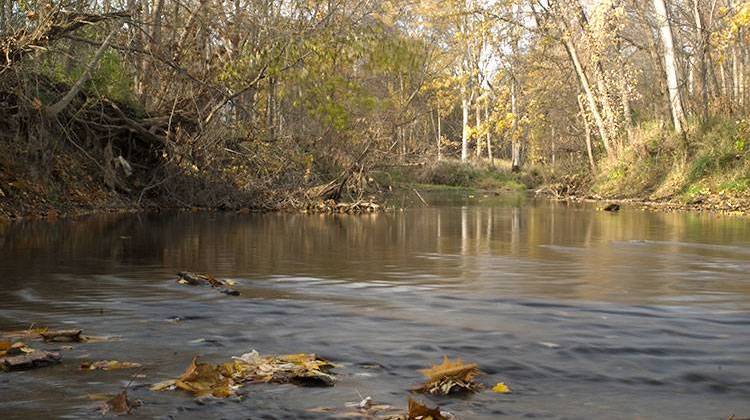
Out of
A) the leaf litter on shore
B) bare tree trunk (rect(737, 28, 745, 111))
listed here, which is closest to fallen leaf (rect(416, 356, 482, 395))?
the leaf litter on shore

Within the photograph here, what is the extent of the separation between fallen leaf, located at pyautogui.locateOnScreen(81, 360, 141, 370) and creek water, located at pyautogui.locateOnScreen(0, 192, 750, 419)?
0.28 feet

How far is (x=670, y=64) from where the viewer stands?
2603 centimetres

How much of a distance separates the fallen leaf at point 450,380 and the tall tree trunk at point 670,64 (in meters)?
23.8

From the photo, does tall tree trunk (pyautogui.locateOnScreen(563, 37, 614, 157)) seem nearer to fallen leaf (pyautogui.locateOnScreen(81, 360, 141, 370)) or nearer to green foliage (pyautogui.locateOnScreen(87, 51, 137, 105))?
green foliage (pyautogui.locateOnScreen(87, 51, 137, 105))

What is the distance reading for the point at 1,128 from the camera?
53.4ft

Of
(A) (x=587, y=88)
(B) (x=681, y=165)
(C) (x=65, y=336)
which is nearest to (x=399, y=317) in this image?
(C) (x=65, y=336)

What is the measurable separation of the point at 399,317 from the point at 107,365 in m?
2.16

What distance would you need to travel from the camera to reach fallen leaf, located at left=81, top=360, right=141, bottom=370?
4.04 m

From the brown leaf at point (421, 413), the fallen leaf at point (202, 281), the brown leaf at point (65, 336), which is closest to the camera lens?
the brown leaf at point (421, 413)

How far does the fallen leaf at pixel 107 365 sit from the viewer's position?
4043mm

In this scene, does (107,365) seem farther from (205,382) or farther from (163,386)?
(205,382)

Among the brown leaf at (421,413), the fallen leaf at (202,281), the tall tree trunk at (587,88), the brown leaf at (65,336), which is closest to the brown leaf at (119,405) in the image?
the brown leaf at (421,413)

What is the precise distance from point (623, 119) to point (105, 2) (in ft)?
69.7

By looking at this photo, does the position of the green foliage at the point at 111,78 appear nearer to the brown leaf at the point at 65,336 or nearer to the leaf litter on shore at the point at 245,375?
the brown leaf at the point at 65,336
